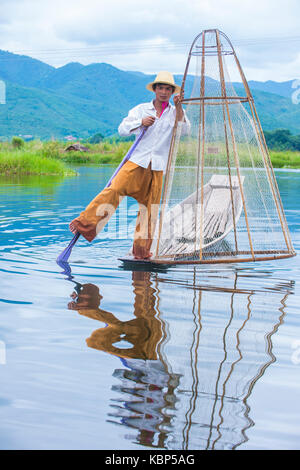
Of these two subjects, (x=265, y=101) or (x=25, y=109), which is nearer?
(x=25, y=109)

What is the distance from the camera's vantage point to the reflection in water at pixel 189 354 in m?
1.96

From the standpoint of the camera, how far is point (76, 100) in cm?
12588

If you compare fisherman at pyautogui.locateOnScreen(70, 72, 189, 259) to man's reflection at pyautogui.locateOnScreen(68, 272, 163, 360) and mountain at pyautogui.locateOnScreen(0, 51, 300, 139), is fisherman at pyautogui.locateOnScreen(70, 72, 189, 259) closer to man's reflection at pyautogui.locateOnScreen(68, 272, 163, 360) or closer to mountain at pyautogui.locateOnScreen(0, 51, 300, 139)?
man's reflection at pyautogui.locateOnScreen(68, 272, 163, 360)

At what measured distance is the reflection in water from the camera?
196 cm

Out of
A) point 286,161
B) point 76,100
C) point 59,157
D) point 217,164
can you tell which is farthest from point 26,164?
point 76,100

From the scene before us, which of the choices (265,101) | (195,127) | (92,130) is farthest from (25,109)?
(195,127)

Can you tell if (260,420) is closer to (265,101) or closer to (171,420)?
(171,420)

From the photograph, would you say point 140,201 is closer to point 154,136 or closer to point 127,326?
point 154,136

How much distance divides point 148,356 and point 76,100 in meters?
128

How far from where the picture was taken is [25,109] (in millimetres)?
100125

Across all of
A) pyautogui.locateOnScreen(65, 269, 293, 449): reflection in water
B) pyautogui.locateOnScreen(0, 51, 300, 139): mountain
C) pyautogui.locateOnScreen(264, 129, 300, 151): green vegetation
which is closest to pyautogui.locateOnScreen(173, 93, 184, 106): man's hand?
pyautogui.locateOnScreen(65, 269, 293, 449): reflection in water

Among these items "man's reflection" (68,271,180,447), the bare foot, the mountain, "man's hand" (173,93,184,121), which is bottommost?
"man's reflection" (68,271,180,447)

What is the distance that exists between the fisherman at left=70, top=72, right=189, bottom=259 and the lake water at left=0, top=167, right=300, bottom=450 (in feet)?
1.38
